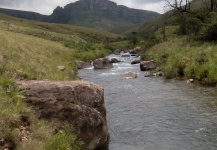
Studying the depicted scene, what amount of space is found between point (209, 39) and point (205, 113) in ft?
88.6

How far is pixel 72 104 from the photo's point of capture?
12.6 metres

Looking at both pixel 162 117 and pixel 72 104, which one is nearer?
pixel 72 104

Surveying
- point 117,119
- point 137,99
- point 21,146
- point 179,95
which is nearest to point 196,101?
point 179,95

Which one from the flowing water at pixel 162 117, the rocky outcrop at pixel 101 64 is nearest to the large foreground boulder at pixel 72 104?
the flowing water at pixel 162 117

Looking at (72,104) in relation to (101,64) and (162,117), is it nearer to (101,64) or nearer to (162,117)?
(162,117)

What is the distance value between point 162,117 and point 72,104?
760 centimetres

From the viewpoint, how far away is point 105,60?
169 ft

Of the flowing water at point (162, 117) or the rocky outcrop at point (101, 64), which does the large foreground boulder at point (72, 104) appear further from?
the rocky outcrop at point (101, 64)

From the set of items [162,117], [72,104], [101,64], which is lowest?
[162,117]

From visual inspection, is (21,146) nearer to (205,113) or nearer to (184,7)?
(205,113)

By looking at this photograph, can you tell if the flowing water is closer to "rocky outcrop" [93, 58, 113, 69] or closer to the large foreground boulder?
the large foreground boulder

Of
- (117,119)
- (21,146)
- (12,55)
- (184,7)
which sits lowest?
(117,119)

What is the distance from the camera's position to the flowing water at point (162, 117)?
1406 centimetres

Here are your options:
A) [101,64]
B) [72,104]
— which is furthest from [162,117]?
[101,64]
